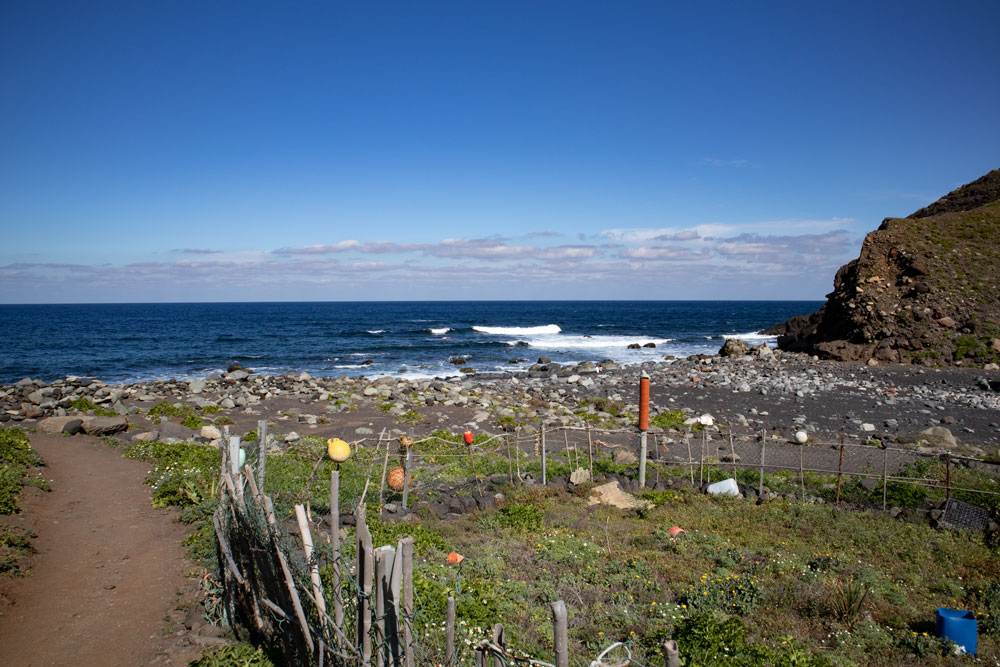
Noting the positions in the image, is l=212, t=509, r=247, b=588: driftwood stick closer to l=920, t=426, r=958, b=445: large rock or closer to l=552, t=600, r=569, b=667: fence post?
l=552, t=600, r=569, b=667: fence post

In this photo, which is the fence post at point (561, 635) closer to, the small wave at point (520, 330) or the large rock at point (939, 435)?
the large rock at point (939, 435)

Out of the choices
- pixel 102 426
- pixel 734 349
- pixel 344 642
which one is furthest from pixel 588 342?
pixel 344 642

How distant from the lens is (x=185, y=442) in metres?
16.4

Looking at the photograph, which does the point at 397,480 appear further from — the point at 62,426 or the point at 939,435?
the point at 939,435

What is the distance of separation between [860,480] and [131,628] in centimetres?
1433

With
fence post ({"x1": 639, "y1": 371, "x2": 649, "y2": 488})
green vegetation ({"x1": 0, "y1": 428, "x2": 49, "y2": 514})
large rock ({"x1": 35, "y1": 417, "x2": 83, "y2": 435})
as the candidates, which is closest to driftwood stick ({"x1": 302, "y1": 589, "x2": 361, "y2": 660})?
green vegetation ({"x1": 0, "y1": 428, "x2": 49, "y2": 514})

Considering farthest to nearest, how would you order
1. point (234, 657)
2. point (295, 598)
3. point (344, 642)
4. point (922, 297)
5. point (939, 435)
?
point (922, 297), point (939, 435), point (234, 657), point (295, 598), point (344, 642)

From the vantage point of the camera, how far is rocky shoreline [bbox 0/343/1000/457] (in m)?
19.8

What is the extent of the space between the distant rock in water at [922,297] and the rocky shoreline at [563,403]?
7.68 ft

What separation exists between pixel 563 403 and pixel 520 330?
54.2m

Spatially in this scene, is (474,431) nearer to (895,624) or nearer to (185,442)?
(185,442)

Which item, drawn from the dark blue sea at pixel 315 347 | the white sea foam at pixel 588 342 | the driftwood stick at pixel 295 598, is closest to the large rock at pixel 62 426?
the driftwood stick at pixel 295 598

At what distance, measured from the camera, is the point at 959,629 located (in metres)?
6.26

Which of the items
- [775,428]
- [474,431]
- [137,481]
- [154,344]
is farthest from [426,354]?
[137,481]
